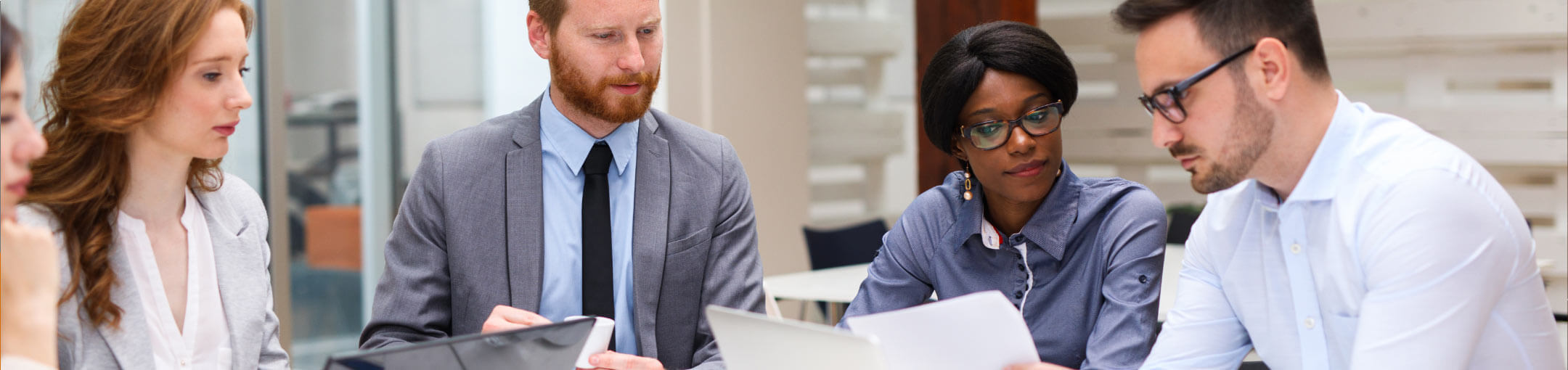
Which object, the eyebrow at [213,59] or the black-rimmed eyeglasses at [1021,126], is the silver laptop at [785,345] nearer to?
the black-rimmed eyeglasses at [1021,126]

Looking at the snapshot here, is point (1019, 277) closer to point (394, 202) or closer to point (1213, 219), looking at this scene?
point (1213, 219)

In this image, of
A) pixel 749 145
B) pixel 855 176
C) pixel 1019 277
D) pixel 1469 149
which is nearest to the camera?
pixel 1019 277

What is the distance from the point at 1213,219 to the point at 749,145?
3.94 meters

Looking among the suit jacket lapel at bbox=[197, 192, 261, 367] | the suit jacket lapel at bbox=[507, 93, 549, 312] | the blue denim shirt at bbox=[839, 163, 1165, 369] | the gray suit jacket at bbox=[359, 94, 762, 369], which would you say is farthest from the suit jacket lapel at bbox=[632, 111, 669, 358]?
the suit jacket lapel at bbox=[197, 192, 261, 367]

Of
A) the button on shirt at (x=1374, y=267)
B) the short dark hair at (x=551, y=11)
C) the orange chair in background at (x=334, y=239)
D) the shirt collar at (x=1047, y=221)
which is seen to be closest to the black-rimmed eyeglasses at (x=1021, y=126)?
the shirt collar at (x=1047, y=221)

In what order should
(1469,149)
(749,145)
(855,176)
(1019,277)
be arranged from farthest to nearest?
(855,176), (749,145), (1469,149), (1019,277)

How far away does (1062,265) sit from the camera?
217 centimetres

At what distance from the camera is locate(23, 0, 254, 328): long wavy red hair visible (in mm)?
1785

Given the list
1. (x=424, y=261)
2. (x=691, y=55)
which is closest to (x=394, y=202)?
(x=691, y=55)

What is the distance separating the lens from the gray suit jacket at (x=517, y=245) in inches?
87.4

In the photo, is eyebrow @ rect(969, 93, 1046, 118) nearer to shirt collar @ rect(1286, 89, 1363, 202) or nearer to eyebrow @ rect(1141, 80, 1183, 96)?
eyebrow @ rect(1141, 80, 1183, 96)

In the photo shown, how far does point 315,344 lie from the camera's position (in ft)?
19.9

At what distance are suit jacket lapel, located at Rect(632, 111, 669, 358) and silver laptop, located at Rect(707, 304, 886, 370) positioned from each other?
0.48 m

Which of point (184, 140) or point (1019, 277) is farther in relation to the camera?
point (1019, 277)
